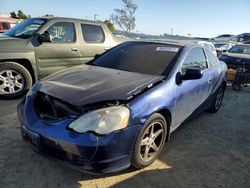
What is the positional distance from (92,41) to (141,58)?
3.10 metres

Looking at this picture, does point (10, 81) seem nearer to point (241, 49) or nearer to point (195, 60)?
point (195, 60)

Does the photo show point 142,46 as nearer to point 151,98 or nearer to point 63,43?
point 151,98

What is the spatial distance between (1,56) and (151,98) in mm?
3754

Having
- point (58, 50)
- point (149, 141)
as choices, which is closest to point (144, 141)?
point (149, 141)

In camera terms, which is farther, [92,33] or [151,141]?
[92,33]

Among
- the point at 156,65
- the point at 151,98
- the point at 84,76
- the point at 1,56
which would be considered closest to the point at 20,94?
the point at 1,56

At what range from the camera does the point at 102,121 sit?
264 centimetres

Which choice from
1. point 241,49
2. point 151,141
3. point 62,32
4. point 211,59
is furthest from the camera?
point 241,49

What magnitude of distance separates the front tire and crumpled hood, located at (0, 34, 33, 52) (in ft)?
12.1

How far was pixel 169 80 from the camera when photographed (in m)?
3.48

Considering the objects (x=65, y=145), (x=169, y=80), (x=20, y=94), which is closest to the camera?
(x=65, y=145)

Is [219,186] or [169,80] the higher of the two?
[169,80]

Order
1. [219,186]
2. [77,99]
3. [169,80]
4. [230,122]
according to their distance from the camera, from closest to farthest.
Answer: [77,99], [219,186], [169,80], [230,122]

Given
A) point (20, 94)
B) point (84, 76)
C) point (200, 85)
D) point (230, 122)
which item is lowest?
point (230, 122)
